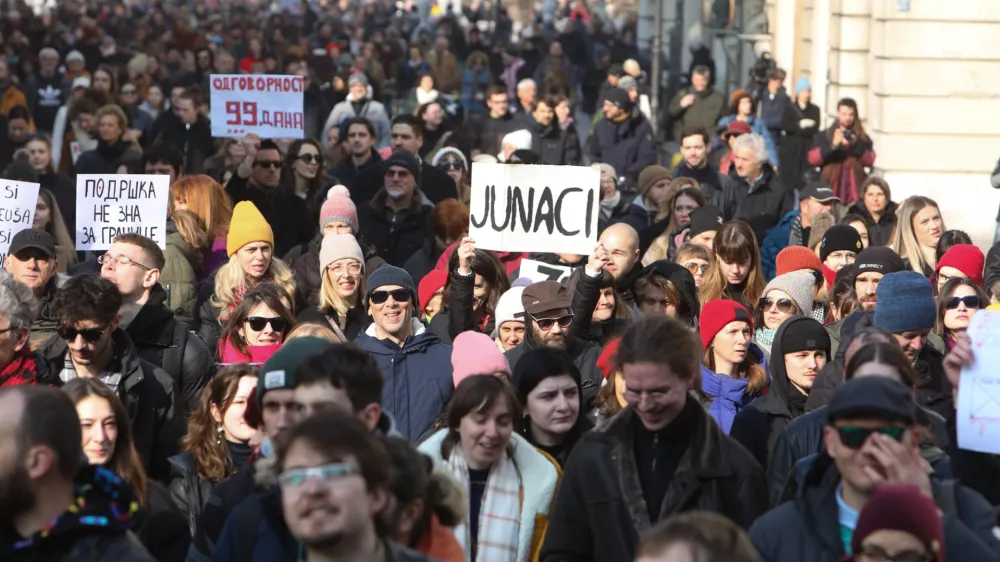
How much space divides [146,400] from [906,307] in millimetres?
2855

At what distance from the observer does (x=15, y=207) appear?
10.1 meters

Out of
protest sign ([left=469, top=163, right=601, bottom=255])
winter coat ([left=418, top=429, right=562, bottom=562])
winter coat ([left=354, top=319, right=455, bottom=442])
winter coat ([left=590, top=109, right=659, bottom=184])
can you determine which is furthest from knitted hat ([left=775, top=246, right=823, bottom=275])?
winter coat ([left=590, top=109, right=659, bottom=184])

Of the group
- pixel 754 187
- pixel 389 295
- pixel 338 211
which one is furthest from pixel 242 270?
pixel 754 187

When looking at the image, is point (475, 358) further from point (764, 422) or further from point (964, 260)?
point (964, 260)

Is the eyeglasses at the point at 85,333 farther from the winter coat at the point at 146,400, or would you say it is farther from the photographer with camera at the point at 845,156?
the photographer with camera at the point at 845,156

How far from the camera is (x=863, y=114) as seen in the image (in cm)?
2141

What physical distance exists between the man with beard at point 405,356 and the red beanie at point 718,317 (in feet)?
3.45

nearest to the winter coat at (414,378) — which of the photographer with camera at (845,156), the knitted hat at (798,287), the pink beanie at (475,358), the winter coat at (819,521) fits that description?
the pink beanie at (475,358)

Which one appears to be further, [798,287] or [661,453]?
[798,287]

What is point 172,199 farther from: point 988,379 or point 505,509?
point 988,379

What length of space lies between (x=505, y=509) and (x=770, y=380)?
239 centimetres

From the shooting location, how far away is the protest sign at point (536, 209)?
368 inches

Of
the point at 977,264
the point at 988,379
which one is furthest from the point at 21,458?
the point at 977,264

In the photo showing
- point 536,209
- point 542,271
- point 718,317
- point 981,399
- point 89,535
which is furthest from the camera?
point 542,271
